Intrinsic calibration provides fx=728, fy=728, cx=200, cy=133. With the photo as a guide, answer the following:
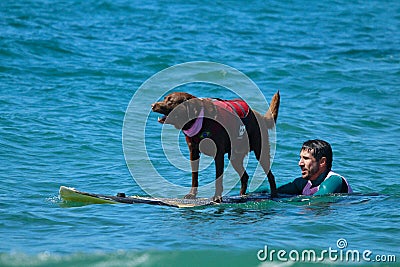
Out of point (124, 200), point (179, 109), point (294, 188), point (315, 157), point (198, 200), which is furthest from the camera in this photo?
point (294, 188)

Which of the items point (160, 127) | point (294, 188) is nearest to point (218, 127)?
point (294, 188)

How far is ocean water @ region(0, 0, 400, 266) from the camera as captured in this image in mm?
6871

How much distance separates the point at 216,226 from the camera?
7270 mm

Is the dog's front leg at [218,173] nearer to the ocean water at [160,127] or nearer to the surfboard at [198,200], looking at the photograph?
the surfboard at [198,200]

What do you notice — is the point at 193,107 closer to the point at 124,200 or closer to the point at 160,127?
the point at 124,200

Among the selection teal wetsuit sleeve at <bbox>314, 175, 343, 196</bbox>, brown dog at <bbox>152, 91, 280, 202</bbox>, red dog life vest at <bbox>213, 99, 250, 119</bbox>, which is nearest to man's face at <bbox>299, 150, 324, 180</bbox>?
teal wetsuit sleeve at <bbox>314, 175, 343, 196</bbox>

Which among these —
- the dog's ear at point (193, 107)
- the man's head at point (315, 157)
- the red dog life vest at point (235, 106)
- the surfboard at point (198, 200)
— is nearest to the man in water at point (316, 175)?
the man's head at point (315, 157)

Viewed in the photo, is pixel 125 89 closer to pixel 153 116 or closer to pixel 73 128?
pixel 153 116

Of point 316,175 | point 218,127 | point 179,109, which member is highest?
point 179,109

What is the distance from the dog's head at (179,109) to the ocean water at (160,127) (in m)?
1.02

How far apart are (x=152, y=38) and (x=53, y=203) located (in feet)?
34.6

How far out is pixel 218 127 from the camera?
25.1 ft

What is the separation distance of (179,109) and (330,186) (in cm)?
212

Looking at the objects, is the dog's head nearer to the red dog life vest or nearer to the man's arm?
the red dog life vest
